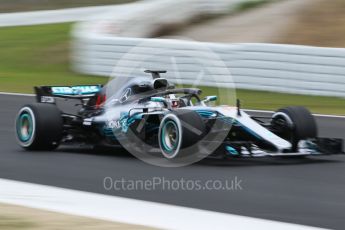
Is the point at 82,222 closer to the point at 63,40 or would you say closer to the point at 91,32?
the point at 91,32

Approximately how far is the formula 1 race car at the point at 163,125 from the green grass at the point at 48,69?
5.21 metres

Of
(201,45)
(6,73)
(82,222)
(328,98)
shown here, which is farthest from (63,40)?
(82,222)

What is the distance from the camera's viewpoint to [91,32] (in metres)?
19.3

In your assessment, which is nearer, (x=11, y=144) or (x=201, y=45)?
(x=11, y=144)

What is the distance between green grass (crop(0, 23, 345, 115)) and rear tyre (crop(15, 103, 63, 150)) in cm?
582

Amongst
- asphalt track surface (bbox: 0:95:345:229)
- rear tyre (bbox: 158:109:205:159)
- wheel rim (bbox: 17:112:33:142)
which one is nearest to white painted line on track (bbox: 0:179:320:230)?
asphalt track surface (bbox: 0:95:345:229)

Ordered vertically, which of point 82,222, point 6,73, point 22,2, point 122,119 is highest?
point 22,2

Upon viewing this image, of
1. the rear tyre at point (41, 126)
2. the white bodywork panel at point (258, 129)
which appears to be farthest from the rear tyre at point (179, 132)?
the rear tyre at point (41, 126)

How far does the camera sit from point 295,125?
8.90 meters

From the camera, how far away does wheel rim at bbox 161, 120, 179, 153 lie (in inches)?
333

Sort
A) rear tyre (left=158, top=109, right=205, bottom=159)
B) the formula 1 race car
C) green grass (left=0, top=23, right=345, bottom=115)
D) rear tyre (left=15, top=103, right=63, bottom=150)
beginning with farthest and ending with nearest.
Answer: green grass (left=0, top=23, right=345, bottom=115) → rear tyre (left=15, top=103, right=63, bottom=150) → the formula 1 race car → rear tyre (left=158, top=109, right=205, bottom=159)

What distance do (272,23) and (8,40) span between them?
8.18 meters

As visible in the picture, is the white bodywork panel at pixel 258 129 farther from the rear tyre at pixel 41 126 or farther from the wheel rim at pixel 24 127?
the wheel rim at pixel 24 127

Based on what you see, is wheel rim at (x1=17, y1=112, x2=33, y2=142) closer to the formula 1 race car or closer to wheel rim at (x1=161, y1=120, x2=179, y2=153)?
the formula 1 race car
